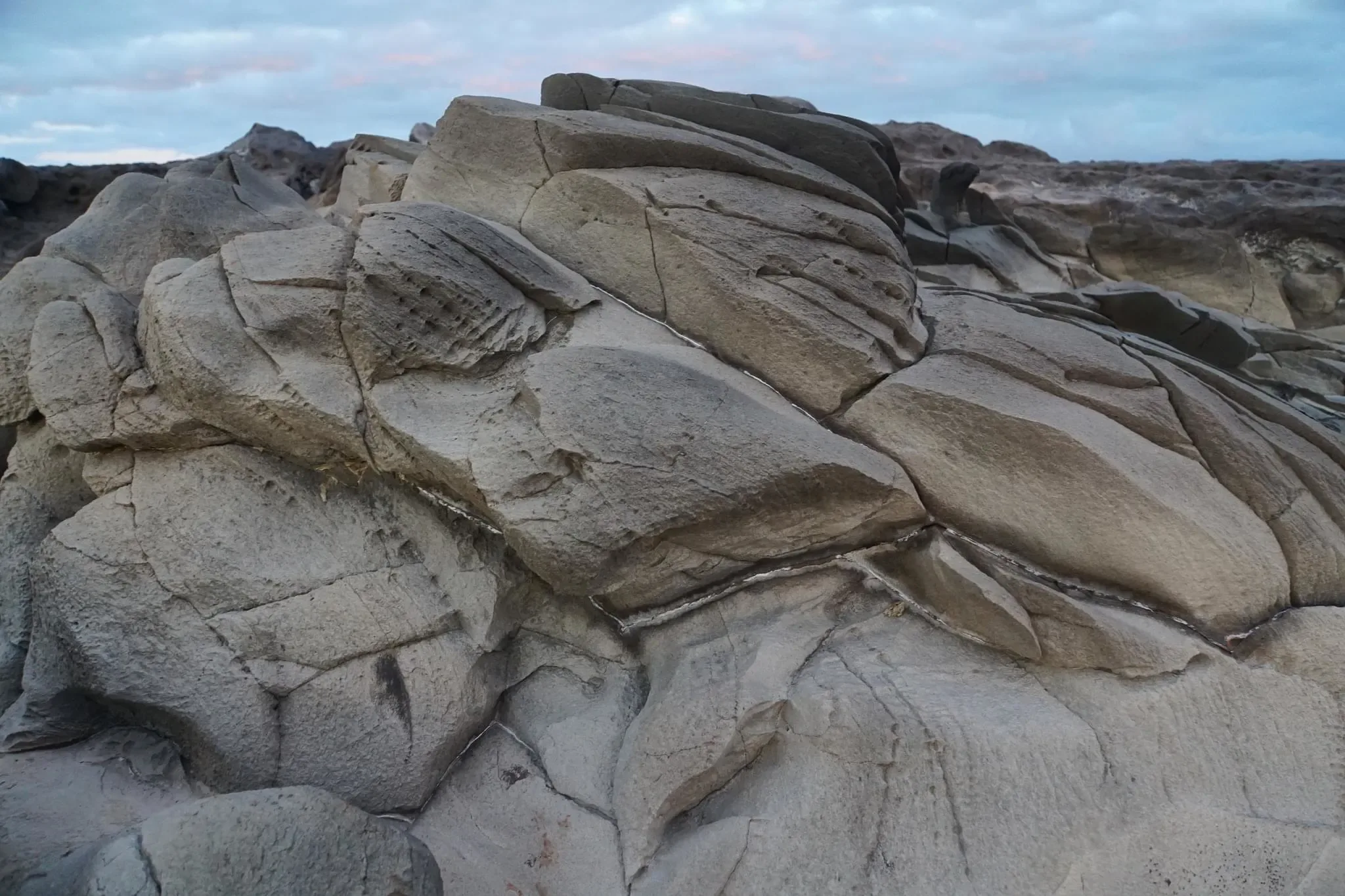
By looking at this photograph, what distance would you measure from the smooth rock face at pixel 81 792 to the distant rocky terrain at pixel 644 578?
0.05 ft

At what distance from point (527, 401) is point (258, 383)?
102cm

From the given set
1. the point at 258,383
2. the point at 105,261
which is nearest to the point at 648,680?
the point at 258,383

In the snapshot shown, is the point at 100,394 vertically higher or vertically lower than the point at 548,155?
lower

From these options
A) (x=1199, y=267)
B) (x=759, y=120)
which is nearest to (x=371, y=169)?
(x=759, y=120)

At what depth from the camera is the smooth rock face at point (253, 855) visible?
2.31 m

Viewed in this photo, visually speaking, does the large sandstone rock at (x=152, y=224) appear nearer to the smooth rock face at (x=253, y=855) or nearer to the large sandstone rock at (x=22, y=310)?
the large sandstone rock at (x=22, y=310)

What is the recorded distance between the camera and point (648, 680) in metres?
3.28

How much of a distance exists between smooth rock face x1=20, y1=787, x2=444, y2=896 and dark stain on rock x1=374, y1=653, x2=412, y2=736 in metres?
0.52

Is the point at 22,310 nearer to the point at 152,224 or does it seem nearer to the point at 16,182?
the point at 152,224

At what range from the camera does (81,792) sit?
114 inches

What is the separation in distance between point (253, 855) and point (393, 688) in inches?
32.3

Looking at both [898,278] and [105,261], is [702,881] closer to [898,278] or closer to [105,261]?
[898,278]

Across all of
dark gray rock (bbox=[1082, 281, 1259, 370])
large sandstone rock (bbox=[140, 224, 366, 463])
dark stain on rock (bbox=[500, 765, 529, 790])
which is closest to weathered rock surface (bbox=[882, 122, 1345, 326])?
dark gray rock (bbox=[1082, 281, 1259, 370])

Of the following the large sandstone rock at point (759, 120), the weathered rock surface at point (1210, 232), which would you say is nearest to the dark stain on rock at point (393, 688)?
the large sandstone rock at point (759, 120)
